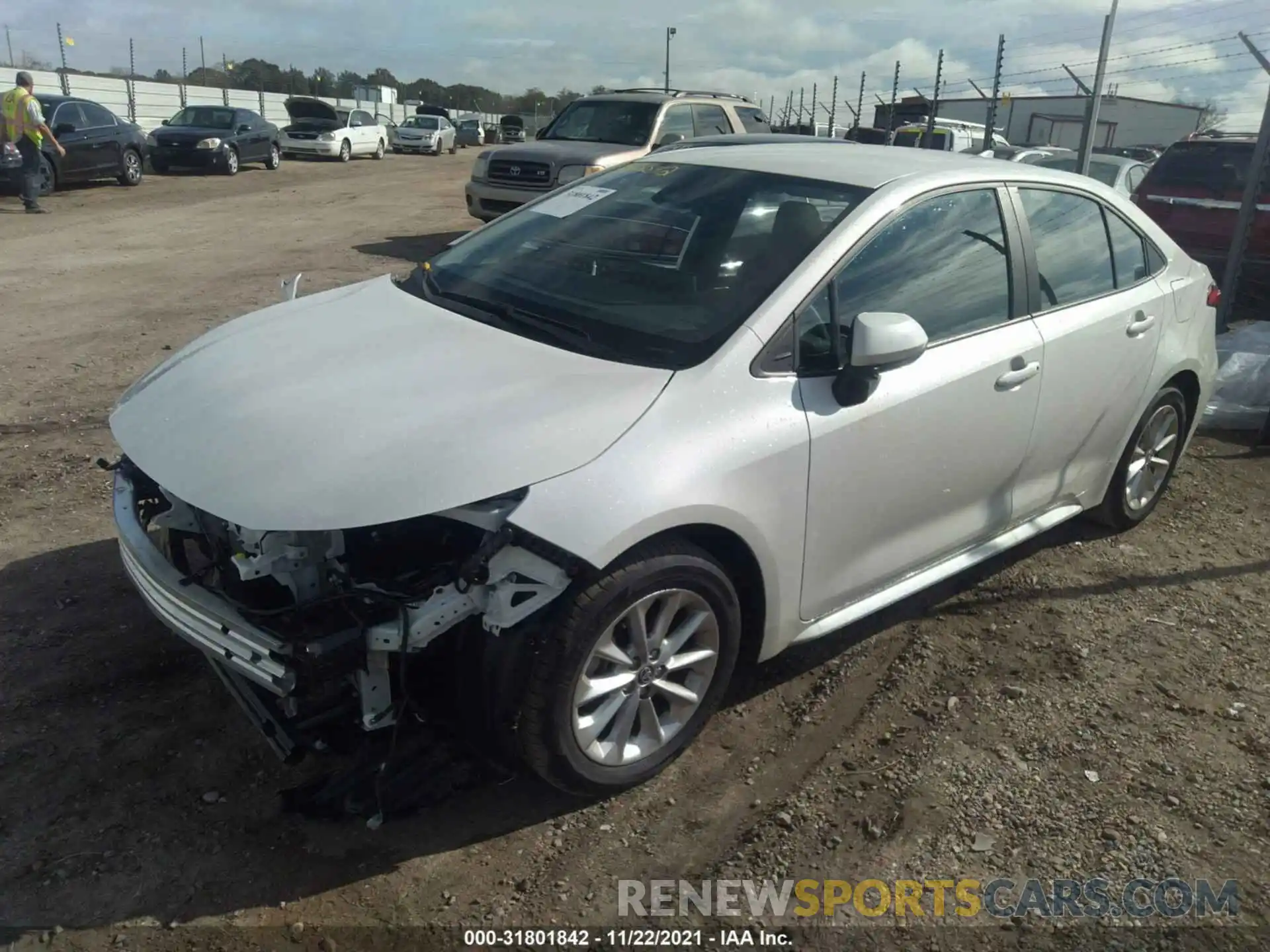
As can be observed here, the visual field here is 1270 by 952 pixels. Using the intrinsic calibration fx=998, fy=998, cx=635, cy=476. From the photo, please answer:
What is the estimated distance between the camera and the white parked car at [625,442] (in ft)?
8.46

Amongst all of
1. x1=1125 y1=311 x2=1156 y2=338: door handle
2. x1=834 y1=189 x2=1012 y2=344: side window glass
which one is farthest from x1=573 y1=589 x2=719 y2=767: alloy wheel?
x1=1125 y1=311 x2=1156 y2=338: door handle

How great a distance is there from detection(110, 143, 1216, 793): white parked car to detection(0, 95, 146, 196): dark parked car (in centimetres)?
1509

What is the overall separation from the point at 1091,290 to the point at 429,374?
2.85m

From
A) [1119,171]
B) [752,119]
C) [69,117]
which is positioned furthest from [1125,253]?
[69,117]

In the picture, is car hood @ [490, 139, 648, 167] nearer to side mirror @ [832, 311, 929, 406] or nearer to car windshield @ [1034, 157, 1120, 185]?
car windshield @ [1034, 157, 1120, 185]

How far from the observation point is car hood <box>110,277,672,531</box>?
2527mm

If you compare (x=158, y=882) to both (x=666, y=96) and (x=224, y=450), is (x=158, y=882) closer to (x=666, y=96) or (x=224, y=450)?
(x=224, y=450)

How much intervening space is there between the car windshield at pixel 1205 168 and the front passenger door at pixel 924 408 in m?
6.84

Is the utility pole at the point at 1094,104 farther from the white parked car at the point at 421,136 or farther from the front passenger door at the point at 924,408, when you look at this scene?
the white parked car at the point at 421,136

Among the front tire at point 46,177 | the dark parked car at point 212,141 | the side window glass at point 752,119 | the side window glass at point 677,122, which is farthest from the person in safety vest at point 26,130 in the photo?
the side window glass at point 752,119

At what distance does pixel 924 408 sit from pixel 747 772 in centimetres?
133

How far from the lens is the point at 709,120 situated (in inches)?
504

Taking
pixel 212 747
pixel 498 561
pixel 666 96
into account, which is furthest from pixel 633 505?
pixel 666 96

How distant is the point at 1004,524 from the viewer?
4.02 m
